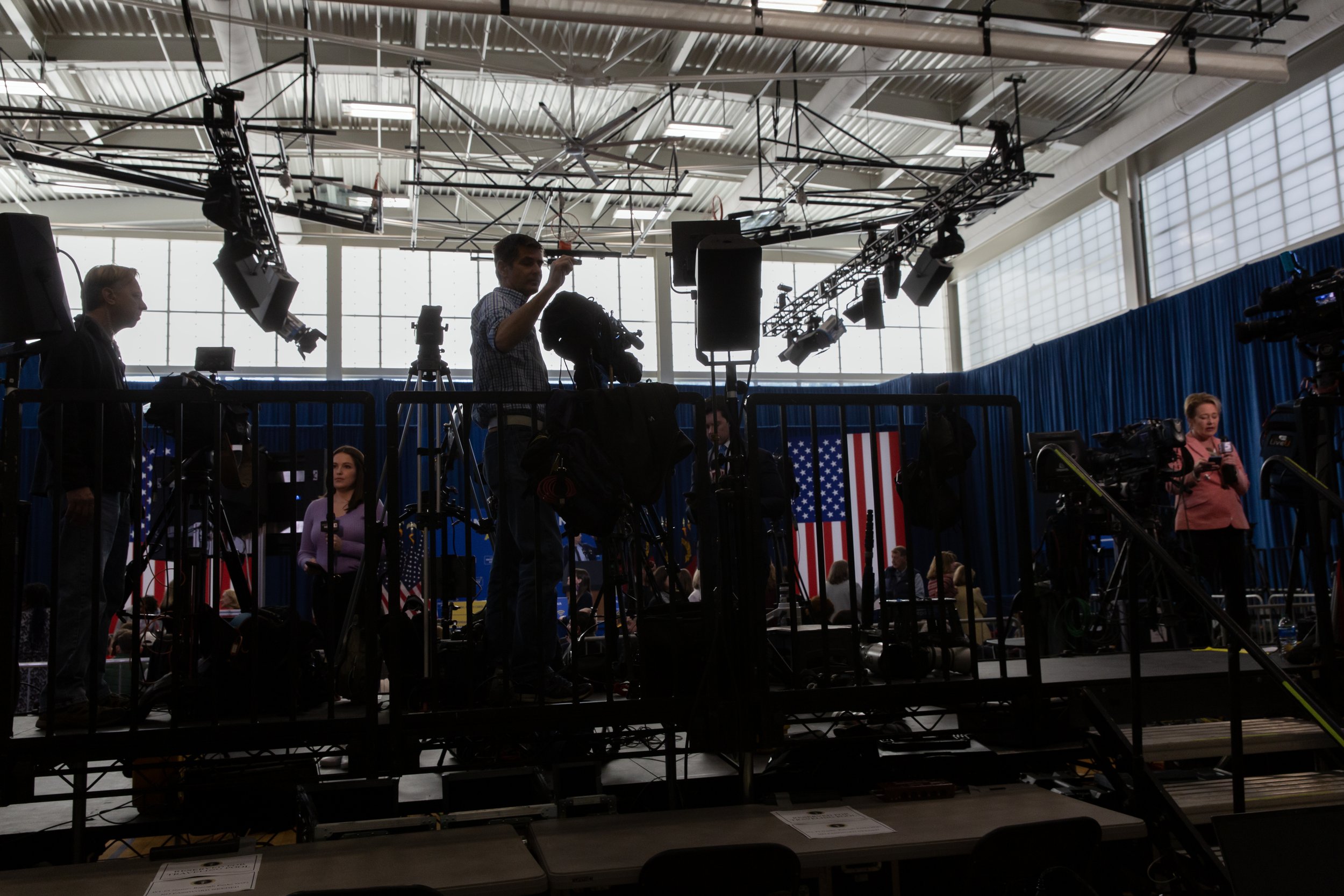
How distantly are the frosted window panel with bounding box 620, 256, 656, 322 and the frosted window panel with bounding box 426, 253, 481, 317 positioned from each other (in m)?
2.00

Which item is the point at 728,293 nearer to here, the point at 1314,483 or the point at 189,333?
the point at 1314,483

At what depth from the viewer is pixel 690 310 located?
14961 mm

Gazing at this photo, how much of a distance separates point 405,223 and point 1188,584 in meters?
11.5

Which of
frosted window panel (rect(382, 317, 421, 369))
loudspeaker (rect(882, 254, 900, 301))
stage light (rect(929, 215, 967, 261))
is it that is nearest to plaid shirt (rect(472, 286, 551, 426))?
stage light (rect(929, 215, 967, 261))

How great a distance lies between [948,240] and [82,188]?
10420mm

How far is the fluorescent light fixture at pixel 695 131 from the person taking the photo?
947 centimetres

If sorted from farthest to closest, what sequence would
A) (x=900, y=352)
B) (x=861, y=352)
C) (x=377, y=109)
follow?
(x=900, y=352), (x=861, y=352), (x=377, y=109)

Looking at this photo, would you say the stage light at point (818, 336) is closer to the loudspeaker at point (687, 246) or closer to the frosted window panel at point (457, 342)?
the frosted window panel at point (457, 342)

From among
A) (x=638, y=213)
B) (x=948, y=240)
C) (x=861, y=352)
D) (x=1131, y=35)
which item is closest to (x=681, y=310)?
(x=638, y=213)

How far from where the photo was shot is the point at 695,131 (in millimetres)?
9719

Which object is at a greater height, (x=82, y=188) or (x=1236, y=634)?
(x=82, y=188)

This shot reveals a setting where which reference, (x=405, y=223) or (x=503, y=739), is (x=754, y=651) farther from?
(x=405, y=223)

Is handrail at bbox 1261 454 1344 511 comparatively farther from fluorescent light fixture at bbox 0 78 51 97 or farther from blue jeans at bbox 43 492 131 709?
fluorescent light fixture at bbox 0 78 51 97

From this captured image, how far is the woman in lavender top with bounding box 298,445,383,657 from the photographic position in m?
3.80
